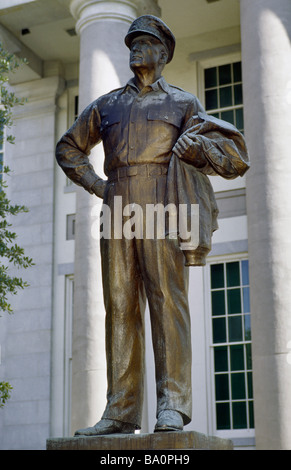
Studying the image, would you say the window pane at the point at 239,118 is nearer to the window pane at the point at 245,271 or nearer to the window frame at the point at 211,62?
the window frame at the point at 211,62

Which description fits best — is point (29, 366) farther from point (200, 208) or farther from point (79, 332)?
point (200, 208)

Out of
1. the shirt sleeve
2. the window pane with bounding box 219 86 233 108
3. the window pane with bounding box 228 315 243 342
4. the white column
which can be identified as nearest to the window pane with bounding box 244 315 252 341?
the window pane with bounding box 228 315 243 342

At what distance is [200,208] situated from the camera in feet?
19.0

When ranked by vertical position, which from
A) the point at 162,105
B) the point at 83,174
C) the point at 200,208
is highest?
the point at 162,105

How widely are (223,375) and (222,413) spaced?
0.78 meters

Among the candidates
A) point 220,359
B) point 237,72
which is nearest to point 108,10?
point 237,72

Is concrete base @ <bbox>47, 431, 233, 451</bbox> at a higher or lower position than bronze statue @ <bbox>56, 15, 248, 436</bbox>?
lower

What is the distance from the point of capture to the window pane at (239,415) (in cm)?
1689

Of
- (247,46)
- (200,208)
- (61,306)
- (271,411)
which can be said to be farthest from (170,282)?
(61,306)

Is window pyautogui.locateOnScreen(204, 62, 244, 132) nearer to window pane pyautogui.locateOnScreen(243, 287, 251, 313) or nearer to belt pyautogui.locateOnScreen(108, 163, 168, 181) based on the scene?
window pane pyautogui.locateOnScreen(243, 287, 251, 313)

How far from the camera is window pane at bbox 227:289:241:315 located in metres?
17.6

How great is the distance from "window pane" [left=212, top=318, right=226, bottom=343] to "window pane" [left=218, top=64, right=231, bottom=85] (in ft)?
18.7

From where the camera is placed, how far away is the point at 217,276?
18125 mm

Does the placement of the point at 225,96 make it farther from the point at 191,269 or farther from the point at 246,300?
the point at 246,300
